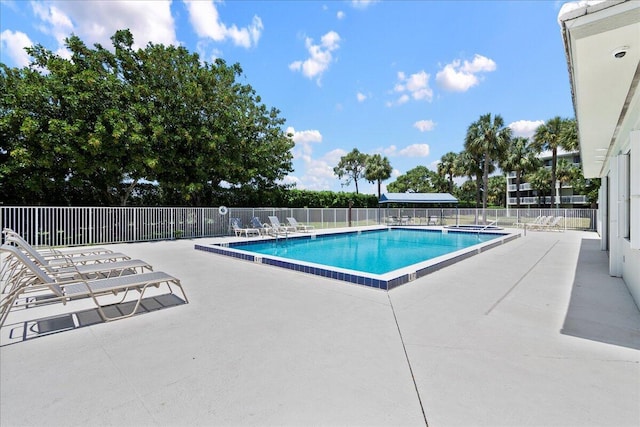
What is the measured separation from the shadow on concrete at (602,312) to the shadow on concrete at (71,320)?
5.33m

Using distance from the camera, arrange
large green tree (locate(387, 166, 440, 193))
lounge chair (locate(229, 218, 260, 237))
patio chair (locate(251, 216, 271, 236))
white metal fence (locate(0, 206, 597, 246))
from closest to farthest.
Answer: white metal fence (locate(0, 206, 597, 246))
lounge chair (locate(229, 218, 260, 237))
patio chair (locate(251, 216, 271, 236))
large green tree (locate(387, 166, 440, 193))

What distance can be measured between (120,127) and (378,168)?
31.1 m

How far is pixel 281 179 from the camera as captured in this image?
70.0 feet

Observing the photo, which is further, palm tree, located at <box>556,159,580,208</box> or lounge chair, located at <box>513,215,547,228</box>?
palm tree, located at <box>556,159,580,208</box>

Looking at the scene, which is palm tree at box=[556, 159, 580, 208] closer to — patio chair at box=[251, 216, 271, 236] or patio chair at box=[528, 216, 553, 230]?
patio chair at box=[528, 216, 553, 230]

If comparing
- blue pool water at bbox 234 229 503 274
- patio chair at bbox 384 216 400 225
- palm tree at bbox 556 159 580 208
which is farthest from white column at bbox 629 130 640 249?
palm tree at bbox 556 159 580 208

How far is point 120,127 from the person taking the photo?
12.3 m

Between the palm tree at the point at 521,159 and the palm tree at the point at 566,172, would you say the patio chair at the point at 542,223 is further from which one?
the palm tree at the point at 566,172

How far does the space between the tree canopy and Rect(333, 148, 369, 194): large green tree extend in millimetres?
26210

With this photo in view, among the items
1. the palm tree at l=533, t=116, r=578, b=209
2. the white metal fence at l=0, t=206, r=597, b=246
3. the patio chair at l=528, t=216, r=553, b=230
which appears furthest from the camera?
the palm tree at l=533, t=116, r=578, b=209

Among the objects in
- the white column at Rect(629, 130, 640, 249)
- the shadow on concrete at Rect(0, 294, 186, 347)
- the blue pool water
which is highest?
the white column at Rect(629, 130, 640, 249)

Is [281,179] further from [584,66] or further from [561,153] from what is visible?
[561,153]

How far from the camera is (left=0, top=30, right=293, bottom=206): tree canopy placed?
39.5 ft

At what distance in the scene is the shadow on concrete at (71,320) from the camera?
3410 mm
